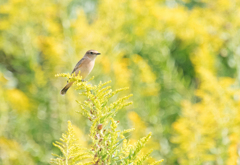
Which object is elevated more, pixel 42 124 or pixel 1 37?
pixel 1 37

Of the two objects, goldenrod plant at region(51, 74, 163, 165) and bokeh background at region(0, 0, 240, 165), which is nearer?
goldenrod plant at region(51, 74, 163, 165)

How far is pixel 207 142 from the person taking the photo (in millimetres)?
2299

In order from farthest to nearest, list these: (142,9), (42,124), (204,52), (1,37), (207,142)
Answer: (1,37)
(142,9)
(42,124)
(204,52)
(207,142)

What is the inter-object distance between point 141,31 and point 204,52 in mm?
791

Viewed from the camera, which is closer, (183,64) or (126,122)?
(126,122)

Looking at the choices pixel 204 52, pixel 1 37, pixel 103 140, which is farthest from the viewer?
pixel 1 37

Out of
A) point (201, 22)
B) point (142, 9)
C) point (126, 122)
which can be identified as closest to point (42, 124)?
point (126, 122)

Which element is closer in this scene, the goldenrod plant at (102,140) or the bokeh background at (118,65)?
the goldenrod plant at (102,140)

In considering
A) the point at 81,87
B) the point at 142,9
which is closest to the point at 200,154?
the point at 81,87

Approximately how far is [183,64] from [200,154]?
1.80 meters

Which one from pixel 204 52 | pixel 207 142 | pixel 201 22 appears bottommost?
pixel 207 142

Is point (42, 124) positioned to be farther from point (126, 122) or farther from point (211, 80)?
point (211, 80)

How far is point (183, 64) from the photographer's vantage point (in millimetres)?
3924

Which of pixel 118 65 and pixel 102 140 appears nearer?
pixel 102 140
